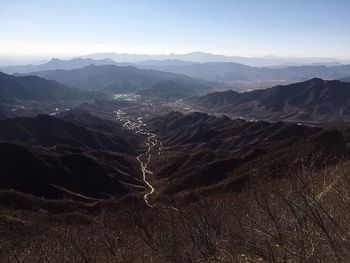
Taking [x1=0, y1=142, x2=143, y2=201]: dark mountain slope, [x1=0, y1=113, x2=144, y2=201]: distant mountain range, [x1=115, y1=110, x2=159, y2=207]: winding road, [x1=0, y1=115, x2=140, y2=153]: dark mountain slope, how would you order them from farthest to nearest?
[x1=0, y1=115, x2=140, y2=153]: dark mountain slope < [x1=115, y1=110, x2=159, y2=207]: winding road < [x1=0, y1=113, x2=144, y2=201]: distant mountain range < [x1=0, y1=142, x2=143, y2=201]: dark mountain slope

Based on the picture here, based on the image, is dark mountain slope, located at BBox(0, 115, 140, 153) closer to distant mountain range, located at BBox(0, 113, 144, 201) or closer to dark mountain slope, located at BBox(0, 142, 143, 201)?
distant mountain range, located at BBox(0, 113, 144, 201)

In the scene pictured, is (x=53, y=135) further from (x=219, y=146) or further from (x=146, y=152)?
(x=219, y=146)

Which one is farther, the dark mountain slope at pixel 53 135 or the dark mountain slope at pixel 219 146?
the dark mountain slope at pixel 53 135

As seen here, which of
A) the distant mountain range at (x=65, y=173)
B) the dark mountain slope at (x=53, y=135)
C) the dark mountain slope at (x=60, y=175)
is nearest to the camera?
the dark mountain slope at (x=60, y=175)

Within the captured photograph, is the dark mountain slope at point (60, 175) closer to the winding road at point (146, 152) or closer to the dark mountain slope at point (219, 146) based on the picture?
the winding road at point (146, 152)

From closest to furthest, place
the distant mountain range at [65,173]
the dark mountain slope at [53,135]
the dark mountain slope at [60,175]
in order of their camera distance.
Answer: the dark mountain slope at [60,175] → the distant mountain range at [65,173] → the dark mountain slope at [53,135]

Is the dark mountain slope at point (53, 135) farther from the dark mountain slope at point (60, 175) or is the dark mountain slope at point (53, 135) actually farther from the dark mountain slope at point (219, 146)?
the dark mountain slope at point (60, 175)

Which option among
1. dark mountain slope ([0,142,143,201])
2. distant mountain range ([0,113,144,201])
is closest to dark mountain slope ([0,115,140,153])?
distant mountain range ([0,113,144,201])

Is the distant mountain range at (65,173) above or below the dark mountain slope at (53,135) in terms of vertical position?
above

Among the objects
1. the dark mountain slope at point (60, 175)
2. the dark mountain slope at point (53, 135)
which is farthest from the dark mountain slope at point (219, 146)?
the dark mountain slope at point (53, 135)

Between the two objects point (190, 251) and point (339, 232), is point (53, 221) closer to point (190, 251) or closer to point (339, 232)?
point (190, 251)

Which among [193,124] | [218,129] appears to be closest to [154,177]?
[218,129]
